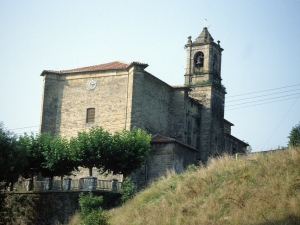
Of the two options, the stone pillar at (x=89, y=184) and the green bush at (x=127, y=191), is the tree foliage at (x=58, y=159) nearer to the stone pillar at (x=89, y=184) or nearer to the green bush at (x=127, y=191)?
the stone pillar at (x=89, y=184)

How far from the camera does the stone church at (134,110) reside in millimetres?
36094

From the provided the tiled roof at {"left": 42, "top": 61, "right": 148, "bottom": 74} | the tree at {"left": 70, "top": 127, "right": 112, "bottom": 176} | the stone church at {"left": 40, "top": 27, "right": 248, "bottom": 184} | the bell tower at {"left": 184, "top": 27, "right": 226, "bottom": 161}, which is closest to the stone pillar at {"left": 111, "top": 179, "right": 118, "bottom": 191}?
the tree at {"left": 70, "top": 127, "right": 112, "bottom": 176}

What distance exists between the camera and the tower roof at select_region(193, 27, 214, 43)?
47.2 meters

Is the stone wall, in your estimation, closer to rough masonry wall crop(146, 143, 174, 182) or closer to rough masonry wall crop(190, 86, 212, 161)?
rough masonry wall crop(146, 143, 174, 182)

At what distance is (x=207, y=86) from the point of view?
1777 inches

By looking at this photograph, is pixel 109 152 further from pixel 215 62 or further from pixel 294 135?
pixel 215 62

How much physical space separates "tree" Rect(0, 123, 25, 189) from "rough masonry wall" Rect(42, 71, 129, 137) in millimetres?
7975

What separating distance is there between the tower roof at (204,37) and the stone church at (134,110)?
245 inches

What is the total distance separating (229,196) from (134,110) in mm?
16882

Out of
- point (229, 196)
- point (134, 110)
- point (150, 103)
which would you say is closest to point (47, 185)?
point (134, 110)

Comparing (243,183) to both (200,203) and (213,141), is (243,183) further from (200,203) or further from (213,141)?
(213,141)

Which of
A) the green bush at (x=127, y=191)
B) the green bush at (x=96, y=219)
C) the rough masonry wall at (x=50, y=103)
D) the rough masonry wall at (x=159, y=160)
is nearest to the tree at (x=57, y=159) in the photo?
the green bush at (x=127, y=191)

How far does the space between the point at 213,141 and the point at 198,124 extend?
6.21 feet

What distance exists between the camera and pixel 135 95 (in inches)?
1435
